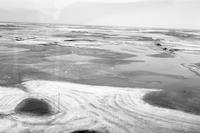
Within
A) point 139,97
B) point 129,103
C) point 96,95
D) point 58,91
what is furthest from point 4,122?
point 139,97

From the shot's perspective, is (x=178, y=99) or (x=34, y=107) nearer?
(x=34, y=107)

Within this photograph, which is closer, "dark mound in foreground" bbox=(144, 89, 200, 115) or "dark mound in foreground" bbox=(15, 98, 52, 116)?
"dark mound in foreground" bbox=(15, 98, 52, 116)

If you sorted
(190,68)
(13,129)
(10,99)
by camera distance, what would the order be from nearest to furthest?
1. (13,129)
2. (10,99)
3. (190,68)

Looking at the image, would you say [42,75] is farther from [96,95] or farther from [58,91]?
[96,95]

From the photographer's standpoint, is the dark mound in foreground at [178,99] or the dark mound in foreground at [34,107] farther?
the dark mound in foreground at [178,99]
